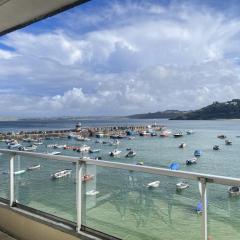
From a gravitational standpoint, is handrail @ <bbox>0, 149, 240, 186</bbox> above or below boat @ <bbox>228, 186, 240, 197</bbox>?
above

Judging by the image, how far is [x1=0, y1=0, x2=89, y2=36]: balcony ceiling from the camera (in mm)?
3098

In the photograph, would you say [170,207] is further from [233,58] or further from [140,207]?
[233,58]

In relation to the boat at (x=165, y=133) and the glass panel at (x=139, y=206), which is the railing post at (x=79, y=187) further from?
the boat at (x=165, y=133)

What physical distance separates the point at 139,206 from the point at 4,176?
1940mm


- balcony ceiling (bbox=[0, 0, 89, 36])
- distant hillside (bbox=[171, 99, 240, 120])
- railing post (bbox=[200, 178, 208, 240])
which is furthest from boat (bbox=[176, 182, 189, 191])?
distant hillside (bbox=[171, 99, 240, 120])

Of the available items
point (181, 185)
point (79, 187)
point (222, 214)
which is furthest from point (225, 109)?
point (222, 214)

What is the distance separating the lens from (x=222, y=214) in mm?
2348

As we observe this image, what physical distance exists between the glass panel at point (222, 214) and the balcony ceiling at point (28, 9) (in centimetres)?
193

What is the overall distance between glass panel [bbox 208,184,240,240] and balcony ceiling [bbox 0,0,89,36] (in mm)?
1929

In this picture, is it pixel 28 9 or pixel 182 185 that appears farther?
pixel 28 9

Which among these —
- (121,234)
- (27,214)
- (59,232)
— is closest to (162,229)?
(121,234)

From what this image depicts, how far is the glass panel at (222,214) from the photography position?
2279 millimetres

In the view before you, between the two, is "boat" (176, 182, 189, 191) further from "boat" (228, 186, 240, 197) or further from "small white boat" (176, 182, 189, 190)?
"boat" (228, 186, 240, 197)

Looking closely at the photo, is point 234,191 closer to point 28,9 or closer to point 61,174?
point 61,174
